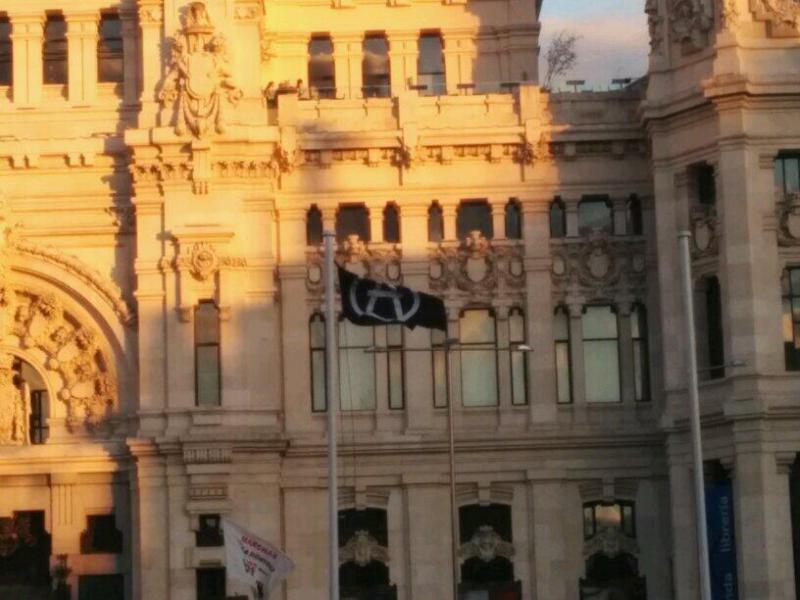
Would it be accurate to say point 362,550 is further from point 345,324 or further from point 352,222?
point 352,222

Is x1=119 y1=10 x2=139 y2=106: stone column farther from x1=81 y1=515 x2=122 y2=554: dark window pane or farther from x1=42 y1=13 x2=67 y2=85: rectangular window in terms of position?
x1=81 y1=515 x2=122 y2=554: dark window pane

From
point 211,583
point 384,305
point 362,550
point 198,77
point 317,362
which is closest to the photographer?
point 384,305

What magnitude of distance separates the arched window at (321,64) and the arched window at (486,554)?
13.6 meters

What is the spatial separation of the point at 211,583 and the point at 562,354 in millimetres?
11601

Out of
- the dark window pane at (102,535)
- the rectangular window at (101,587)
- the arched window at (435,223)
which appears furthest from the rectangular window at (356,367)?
the rectangular window at (101,587)

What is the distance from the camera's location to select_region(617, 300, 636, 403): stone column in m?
74.1

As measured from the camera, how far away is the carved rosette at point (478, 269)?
74000 millimetres

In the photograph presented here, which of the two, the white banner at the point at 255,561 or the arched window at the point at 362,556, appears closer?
the white banner at the point at 255,561

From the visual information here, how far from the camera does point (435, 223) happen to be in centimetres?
7456

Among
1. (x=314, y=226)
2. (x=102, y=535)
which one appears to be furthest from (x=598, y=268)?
(x=102, y=535)

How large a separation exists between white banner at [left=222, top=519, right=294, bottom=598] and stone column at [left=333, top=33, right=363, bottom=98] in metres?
20.9

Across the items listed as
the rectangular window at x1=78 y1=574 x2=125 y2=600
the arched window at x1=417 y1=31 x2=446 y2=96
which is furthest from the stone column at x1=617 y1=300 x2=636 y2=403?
the rectangular window at x1=78 y1=574 x2=125 y2=600

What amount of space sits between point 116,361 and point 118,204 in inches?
166

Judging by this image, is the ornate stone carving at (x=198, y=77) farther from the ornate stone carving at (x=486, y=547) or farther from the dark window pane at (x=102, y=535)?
the ornate stone carving at (x=486, y=547)
